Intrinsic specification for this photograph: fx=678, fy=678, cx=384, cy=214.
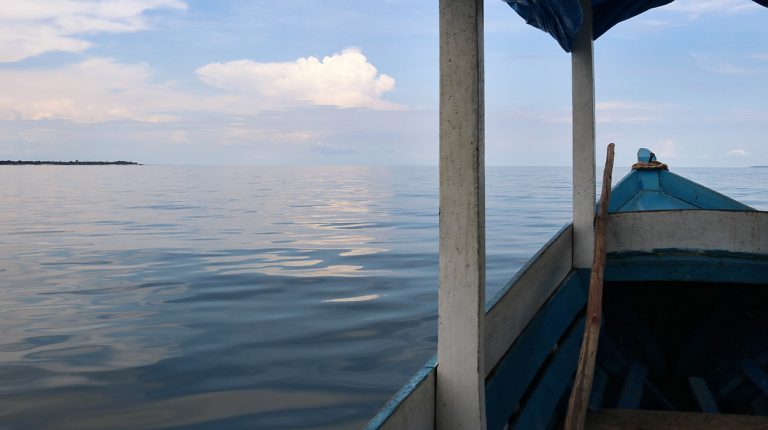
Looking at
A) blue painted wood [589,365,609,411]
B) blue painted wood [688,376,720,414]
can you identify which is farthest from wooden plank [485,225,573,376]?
blue painted wood [688,376,720,414]

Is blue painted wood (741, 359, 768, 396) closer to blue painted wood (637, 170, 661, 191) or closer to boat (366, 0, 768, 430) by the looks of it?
boat (366, 0, 768, 430)

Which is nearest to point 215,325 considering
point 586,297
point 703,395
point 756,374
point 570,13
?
point 586,297

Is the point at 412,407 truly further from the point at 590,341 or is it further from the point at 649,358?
the point at 649,358

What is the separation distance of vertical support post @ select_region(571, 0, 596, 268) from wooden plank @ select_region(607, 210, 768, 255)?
0.68 feet

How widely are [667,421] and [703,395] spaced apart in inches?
48.1

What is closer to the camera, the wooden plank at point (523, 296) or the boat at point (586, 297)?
the boat at point (586, 297)

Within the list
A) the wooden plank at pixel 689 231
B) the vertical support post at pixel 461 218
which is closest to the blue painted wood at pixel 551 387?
the vertical support post at pixel 461 218

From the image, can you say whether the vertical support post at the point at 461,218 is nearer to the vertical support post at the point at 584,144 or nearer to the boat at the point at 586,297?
the boat at the point at 586,297

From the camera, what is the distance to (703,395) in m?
4.79

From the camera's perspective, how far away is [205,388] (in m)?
5.34

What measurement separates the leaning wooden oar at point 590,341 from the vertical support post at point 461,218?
79 cm

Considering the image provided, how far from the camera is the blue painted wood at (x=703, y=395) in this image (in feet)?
15.1

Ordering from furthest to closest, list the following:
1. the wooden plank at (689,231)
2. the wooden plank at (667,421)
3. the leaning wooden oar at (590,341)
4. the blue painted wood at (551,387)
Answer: the wooden plank at (689,231) → the wooden plank at (667,421) → the blue painted wood at (551,387) → the leaning wooden oar at (590,341)

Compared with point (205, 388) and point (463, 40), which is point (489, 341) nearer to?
point (463, 40)
